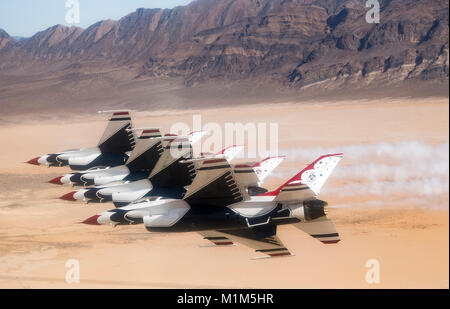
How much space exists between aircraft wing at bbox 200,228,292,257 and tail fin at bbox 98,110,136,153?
40.4 ft

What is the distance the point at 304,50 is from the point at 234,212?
A: 138m

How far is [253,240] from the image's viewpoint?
2511cm

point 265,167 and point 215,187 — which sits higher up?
point 215,187

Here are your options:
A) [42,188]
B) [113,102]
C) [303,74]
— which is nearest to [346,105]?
[303,74]

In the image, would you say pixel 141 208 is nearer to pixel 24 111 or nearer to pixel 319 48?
pixel 24 111

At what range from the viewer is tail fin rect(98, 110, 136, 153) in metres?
35.2

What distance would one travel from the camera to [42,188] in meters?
46.5

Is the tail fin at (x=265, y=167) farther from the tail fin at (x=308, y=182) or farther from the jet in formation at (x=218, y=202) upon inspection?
the tail fin at (x=308, y=182)

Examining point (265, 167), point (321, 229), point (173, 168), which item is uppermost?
point (173, 168)

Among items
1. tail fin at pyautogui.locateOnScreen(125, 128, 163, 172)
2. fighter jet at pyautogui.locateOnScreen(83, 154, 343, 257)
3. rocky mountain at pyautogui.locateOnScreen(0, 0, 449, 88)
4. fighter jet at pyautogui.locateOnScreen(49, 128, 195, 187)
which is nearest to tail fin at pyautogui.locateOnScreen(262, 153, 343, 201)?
fighter jet at pyautogui.locateOnScreen(83, 154, 343, 257)

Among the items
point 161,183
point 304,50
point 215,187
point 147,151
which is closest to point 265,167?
point 161,183

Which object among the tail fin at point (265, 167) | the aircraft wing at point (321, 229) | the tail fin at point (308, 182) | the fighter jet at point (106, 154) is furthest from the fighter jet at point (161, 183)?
the aircraft wing at point (321, 229)

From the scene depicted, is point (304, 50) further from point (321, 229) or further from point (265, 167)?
point (321, 229)

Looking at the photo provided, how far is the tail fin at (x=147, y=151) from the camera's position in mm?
32188
